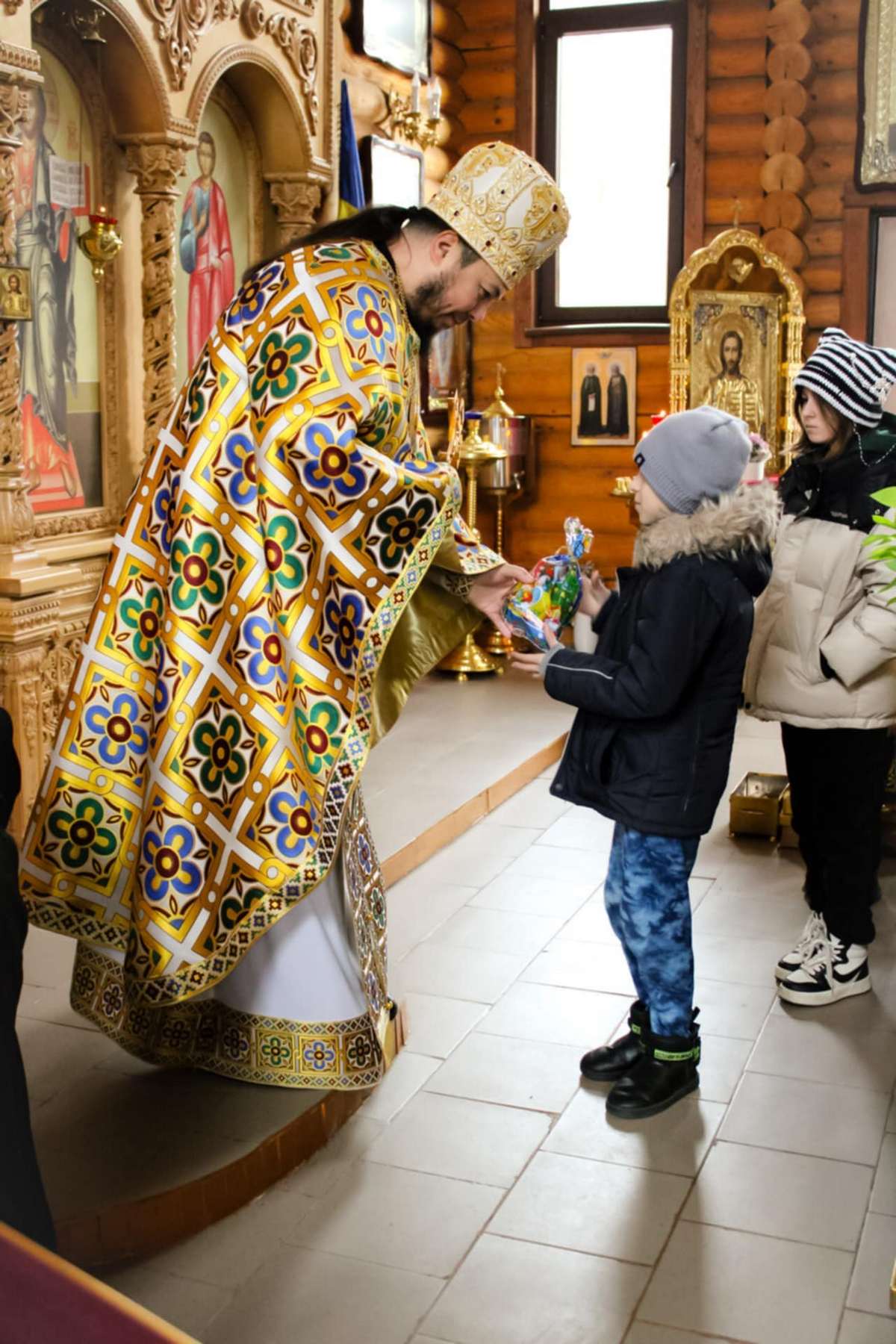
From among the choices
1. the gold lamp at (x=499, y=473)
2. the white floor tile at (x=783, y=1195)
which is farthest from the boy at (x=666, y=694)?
the gold lamp at (x=499, y=473)

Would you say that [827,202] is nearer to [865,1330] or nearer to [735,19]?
[735,19]

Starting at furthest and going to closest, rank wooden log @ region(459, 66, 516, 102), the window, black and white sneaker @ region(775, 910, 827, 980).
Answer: wooden log @ region(459, 66, 516, 102) < the window < black and white sneaker @ region(775, 910, 827, 980)

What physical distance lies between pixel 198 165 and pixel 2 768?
3.80 metres

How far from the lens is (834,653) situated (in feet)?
10.4

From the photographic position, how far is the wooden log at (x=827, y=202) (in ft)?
24.6

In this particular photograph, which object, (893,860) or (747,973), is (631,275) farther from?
(747,973)

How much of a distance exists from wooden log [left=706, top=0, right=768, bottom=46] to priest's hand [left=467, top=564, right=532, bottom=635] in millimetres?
5719

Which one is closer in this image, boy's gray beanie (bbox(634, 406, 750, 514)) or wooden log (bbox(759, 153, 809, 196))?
boy's gray beanie (bbox(634, 406, 750, 514))

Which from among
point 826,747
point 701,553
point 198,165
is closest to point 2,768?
point 701,553

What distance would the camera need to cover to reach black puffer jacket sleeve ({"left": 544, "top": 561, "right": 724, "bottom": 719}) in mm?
2641

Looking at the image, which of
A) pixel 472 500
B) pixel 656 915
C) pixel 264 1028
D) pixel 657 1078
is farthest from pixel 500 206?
pixel 472 500

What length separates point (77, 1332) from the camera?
727 mm

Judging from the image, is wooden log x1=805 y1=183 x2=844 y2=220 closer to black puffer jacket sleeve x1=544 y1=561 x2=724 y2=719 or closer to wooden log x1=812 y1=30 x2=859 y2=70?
wooden log x1=812 y1=30 x2=859 y2=70

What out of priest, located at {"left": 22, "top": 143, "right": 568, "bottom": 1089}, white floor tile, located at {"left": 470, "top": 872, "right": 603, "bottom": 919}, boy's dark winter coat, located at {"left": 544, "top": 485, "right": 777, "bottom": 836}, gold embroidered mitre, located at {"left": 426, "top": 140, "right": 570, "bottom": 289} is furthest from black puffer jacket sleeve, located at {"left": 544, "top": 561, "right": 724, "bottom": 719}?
white floor tile, located at {"left": 470, "top": 872, "right": 603, "bottom": 919}
